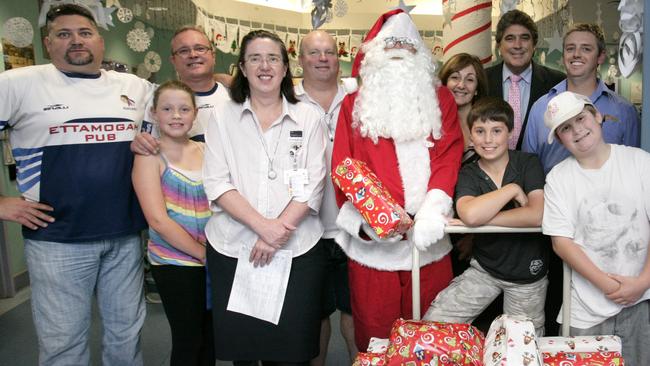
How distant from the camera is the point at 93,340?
→ 382cm

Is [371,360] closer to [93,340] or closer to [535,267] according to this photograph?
[535,267]

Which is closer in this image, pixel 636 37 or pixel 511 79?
pixel 636 37

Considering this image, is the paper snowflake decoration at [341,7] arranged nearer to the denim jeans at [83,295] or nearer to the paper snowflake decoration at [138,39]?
the paper snowflake decoration at [138,39]

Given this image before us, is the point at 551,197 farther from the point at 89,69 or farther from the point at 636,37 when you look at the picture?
the point at 89,69

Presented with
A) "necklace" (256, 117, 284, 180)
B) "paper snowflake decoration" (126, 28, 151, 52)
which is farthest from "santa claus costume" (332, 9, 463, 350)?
"paper snowflake decoration" (126, 28, 151, 52)

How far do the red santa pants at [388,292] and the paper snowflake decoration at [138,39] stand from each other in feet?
7.28

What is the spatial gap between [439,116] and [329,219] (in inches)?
31.6

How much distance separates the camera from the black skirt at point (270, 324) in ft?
7.73

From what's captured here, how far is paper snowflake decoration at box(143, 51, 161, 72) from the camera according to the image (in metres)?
3.73

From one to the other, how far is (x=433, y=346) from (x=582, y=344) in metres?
0.59

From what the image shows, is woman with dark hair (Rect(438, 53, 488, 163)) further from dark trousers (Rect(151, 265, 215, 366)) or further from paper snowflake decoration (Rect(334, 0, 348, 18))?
dark trousers (Rect(151, 265, 215, 366))

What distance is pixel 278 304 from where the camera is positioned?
7.68ft

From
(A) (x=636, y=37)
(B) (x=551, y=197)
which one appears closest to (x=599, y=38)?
(A) (x=636, y=37)

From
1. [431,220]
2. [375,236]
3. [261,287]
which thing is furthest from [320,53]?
[261,287]
